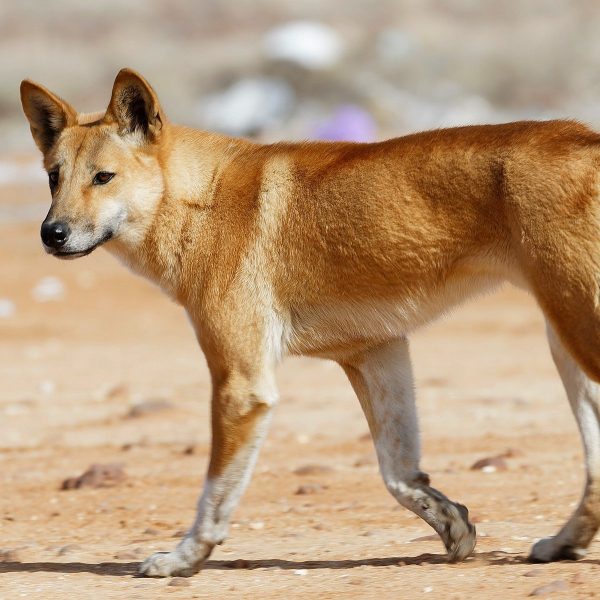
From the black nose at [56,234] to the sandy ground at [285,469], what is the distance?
1.52m

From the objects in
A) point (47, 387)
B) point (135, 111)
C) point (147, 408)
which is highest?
point (135, 111)

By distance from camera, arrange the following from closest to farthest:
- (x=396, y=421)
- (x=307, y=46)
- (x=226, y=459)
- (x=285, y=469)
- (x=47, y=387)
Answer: (x=226, y=459)
(x=396, y=421)
(x=285, y=469)
(x=47, y=387)
(x=307, y=46)

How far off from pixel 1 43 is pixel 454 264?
158 ft

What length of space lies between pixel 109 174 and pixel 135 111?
1.20 ft

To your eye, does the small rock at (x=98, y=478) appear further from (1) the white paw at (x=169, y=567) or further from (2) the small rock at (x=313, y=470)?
(1) the white paw at (x=169, y=567)

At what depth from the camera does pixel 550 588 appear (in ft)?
17.4

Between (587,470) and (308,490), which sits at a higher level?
(587,470)

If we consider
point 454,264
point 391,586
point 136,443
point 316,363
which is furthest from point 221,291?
point 316,363

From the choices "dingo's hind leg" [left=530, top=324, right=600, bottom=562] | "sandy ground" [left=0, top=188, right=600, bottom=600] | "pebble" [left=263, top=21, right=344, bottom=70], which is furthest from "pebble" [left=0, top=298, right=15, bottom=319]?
"pebble" [left=263, top=21, right=344, bottom=70]

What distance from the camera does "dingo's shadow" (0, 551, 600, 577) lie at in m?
6.08

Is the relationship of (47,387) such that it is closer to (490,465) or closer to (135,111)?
(490,465)

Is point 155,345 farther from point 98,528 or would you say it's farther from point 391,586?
point 391,586

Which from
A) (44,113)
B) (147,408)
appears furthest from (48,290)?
(44,113)

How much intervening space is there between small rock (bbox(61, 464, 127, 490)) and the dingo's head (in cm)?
228
